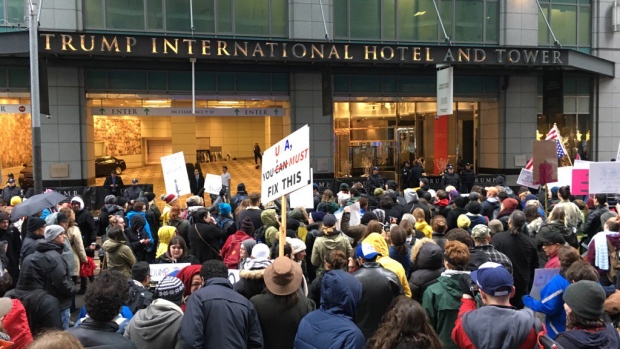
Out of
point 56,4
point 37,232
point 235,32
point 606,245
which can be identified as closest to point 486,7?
point 235,32

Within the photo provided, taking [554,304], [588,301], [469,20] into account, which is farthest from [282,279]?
[469,20]

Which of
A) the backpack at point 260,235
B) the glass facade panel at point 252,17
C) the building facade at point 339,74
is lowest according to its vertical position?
the backpack at point 260,235

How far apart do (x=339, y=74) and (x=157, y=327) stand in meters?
20.9

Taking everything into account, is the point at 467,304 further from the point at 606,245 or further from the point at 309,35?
the point at 309,35

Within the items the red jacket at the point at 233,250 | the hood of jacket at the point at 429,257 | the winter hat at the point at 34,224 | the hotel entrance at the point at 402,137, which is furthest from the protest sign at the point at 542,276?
the hotel entrance at the point at 402,137

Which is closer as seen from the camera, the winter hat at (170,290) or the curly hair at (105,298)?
the curly hair at (105,298)

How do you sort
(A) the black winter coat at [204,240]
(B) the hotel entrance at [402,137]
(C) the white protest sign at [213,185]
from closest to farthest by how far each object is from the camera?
(A) the black winter coat at [204,240], (C) the white protest sign at [213,185], (B) the hotel entrance at [402,137]

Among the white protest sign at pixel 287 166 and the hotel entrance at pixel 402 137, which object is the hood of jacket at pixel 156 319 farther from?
the hotel entrance at pixel 402 137

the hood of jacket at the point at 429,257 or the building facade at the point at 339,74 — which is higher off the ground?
the building facade at the point at 339,74

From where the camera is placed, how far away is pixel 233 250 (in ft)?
28.3

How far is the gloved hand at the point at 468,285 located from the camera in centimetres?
513

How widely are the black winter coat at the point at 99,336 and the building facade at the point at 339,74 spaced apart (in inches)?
660

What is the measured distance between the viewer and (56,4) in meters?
21.0

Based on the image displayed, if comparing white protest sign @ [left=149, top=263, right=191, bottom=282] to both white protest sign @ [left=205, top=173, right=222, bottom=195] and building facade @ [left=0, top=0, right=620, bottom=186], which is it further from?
building facade @ [left=0, top=0, right=620, bottom=186]
